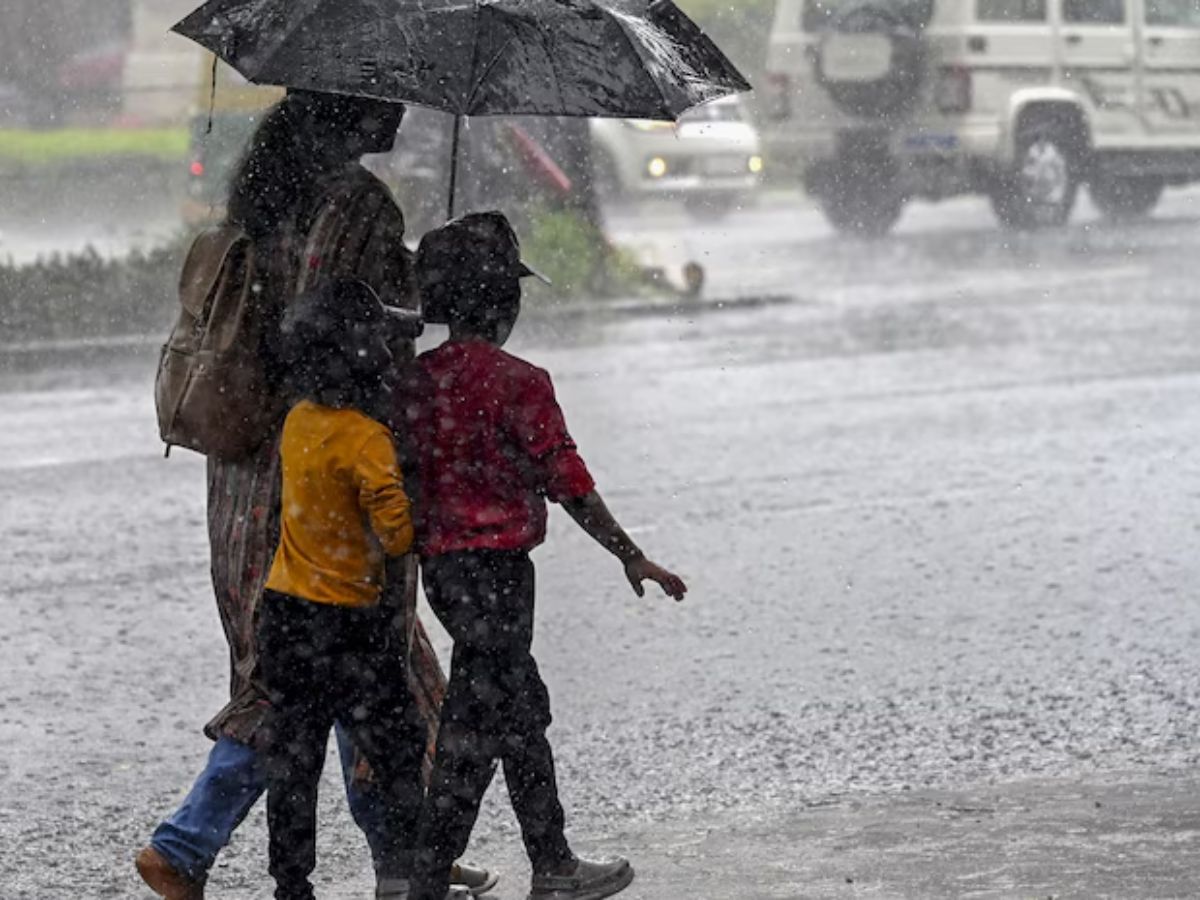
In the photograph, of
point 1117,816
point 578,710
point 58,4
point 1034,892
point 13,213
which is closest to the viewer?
point 1034,892

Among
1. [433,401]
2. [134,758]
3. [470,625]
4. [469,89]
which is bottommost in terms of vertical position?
[134,758]

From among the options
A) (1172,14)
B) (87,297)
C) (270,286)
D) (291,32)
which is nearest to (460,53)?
(291,32)

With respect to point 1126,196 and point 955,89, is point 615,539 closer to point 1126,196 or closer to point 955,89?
point 955,89

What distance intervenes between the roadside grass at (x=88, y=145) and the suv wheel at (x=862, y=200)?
620cm

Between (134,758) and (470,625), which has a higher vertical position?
(470,625)

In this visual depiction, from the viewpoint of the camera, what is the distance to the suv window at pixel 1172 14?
2136 cm

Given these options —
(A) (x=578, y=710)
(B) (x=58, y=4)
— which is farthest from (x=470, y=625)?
(B) (x=58, y=4)

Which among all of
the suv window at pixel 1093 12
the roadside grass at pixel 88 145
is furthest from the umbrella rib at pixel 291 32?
the roadside grass at pixel 88 145

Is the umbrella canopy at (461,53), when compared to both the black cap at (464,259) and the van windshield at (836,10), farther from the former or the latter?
the van windshield at (836,10)

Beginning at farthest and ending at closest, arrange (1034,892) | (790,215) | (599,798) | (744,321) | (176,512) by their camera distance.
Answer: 1. (790,215)
2. (744,321)
3. (176,512)
4. (599,798)
5. (1034,892)

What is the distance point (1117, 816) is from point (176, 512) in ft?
15.8

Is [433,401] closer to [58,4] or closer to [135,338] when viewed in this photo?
[135,338]

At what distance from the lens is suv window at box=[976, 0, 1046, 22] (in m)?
20.5

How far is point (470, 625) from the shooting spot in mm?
4406
